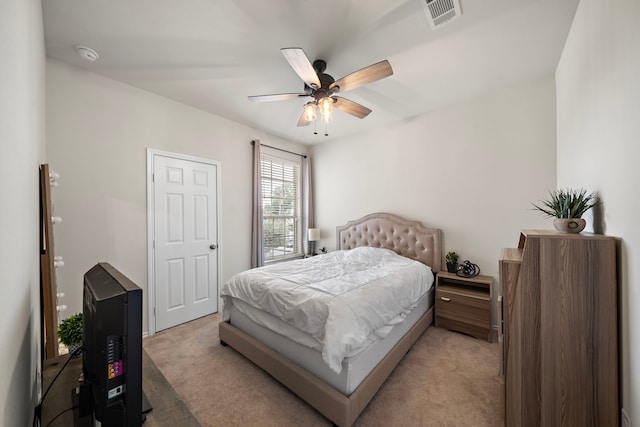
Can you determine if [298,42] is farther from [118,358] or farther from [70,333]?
[70,333]

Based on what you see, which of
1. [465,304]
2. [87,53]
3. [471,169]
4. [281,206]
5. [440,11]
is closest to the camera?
[440,11]

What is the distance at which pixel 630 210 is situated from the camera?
43.8 inches

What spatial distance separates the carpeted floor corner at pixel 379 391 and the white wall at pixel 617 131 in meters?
1.02

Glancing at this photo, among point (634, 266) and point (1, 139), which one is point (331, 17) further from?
point (634, 266)

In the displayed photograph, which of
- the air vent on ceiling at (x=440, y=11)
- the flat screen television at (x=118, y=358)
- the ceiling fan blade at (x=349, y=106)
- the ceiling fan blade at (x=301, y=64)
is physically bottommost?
the flat screen television at (x=118, y=358)

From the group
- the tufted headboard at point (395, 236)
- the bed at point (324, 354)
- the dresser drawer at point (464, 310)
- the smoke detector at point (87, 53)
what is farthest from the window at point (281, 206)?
the dresser drawer at point (464, 310)

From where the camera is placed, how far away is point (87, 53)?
7.20 feet

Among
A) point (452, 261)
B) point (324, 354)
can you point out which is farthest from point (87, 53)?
point (452, 261)

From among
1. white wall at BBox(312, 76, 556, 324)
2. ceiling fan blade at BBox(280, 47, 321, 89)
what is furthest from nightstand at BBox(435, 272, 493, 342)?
ceiling fan blade at BBox(280, 47, 321, 89)

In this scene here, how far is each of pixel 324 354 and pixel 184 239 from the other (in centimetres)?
255

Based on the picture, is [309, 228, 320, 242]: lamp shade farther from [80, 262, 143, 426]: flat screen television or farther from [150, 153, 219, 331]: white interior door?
[80, 262, 143, 426]: flat screen television

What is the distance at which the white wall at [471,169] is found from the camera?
2.75m

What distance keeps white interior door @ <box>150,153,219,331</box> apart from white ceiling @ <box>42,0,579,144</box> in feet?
3.33

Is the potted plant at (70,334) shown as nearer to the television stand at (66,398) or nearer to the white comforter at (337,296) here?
the television stand at (66,398)
